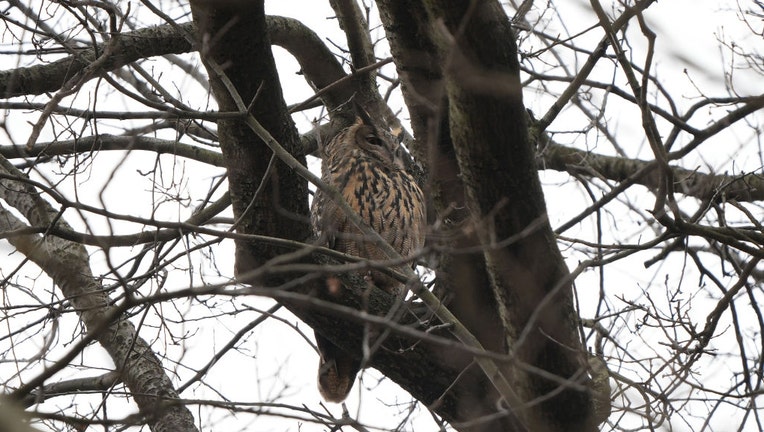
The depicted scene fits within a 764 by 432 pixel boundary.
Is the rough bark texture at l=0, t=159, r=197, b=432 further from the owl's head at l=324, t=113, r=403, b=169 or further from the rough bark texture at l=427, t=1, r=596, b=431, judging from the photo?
the rough bark texture at l=427, t=1, r=596, b=431

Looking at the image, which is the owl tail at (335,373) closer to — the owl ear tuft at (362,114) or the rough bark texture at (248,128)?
the rough bark texture at (248,128)

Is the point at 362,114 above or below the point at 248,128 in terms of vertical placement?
above

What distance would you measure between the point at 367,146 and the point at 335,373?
71.3 inches

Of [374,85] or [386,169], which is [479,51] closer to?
[374,85]

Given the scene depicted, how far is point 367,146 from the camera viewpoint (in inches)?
240

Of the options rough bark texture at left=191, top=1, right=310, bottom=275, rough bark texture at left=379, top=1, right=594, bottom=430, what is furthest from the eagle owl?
rough bark texture at left=379, top=1, right=594, bottom=430

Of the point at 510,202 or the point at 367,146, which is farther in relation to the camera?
the point at 367,146

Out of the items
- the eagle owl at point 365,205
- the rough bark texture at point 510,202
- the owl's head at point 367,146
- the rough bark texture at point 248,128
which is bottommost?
the rough bark texture at point 510,202

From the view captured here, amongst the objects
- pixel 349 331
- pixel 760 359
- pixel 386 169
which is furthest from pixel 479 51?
pixel 386 169

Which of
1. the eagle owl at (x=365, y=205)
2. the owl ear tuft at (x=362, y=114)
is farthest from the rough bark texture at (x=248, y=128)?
the owl ear tuft at (x=362, y=114)

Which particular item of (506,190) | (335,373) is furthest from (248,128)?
(335,373)

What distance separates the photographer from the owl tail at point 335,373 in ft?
15.7

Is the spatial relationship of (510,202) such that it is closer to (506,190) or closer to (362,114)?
(506,190)

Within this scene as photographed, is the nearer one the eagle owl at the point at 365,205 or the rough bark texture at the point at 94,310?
the rough bark texture at the point at 94,310
